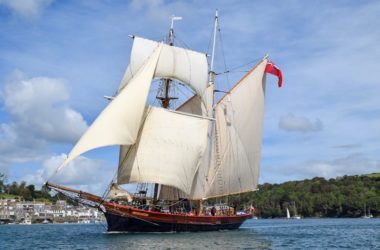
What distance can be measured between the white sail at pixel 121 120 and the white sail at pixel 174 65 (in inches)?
181

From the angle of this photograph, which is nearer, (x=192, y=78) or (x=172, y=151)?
(x=172, y=151)

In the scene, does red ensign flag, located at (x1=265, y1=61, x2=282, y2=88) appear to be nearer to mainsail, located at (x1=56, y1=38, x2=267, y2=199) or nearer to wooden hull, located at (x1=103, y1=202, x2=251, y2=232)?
mainsail, located at (x1=56, y1=38, x2=267, y2=199)

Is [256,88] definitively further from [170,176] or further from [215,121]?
[170,176]

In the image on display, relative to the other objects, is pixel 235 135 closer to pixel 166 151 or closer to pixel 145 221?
pixel 166 151

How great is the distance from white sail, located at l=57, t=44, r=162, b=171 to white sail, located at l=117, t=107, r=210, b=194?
4350 mm

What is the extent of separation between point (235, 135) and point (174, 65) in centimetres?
1414

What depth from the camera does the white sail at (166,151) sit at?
67.8 metres

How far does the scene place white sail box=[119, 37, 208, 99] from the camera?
7288cm

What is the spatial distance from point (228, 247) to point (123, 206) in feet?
53.1

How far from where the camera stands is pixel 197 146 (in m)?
73.2

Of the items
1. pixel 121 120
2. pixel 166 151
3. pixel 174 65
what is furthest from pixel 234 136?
pixel 121 120

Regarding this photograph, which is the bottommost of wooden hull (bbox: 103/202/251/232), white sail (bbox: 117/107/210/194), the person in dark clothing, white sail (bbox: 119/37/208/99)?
wooden hull (bbox: 103/202/251/232)

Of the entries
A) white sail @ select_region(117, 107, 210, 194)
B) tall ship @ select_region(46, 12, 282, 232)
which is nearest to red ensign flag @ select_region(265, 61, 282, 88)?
tall ship @ select_region(46, 12, 282, 232)

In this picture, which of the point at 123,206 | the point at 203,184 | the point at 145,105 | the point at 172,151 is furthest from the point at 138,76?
the point at 203,184
